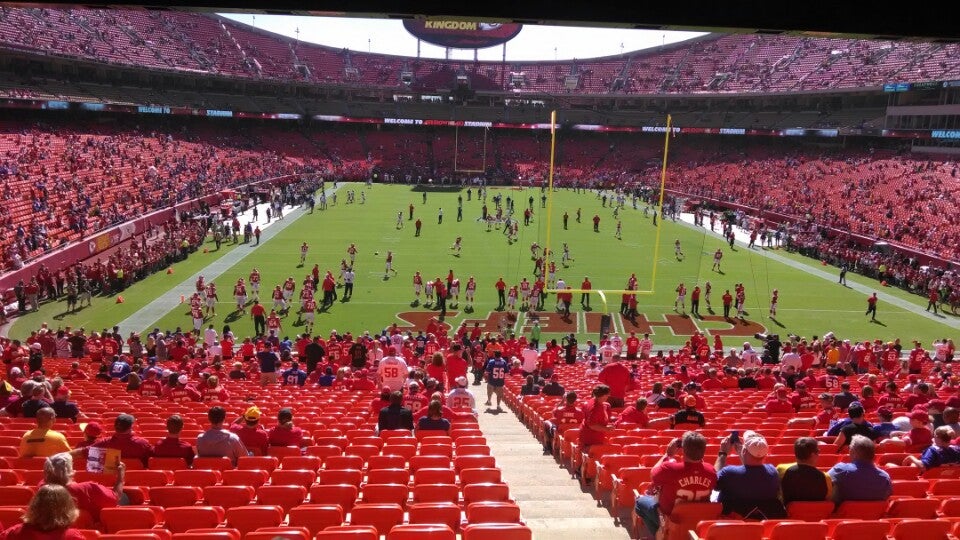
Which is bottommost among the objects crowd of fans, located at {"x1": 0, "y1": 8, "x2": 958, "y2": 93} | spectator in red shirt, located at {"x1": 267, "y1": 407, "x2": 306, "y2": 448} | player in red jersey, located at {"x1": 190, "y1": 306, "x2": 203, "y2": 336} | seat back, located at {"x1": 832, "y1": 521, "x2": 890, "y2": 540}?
player in red jersey, located at {"x1": 190, "y1": 306, "x2": 203, "y2": 336}

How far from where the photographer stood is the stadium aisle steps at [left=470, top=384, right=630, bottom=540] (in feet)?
20.8

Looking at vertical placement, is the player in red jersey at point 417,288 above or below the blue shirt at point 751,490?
below

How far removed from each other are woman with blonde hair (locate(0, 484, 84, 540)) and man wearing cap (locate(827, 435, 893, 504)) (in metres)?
5.41

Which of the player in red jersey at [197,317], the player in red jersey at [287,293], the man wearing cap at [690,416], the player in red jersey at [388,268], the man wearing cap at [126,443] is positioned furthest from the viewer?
the player in red jersey at [388,268]

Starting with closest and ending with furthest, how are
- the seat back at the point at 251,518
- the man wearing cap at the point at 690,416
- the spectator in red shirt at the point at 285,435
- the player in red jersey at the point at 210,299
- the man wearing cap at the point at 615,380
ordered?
1. the seat back at the point at 251,518
2. the spectator in red shirt at the point at 285,435
3. the man wearing cap at the point at 690,416
4. the man wearing cap at the point at 615,380
5. the player in red jersey at the point at 210,299

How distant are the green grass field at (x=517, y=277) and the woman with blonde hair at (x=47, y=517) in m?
19.3

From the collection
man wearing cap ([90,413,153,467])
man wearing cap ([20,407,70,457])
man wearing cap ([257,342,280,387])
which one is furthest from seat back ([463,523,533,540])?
man wearing cap ([257,342,280,387])

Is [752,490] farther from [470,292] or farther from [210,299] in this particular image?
[210,299]

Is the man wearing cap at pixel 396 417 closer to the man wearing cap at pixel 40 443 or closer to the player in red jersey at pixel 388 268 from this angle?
the man wearing cap at pixel 40 443

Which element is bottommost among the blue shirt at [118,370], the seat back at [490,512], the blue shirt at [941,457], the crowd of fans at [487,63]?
the blue shirt at [118,370]

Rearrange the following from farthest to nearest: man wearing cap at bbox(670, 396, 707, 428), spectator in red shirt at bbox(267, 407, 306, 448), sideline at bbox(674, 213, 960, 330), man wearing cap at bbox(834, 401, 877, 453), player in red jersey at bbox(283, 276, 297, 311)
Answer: sideline at bbox(674, 213, 960, 330)
player in red jersey at bbox(283, 276, 297, 311)
man wearing cap at bbox(670, 396, 707, 428)
spectator in red shirt at bbox(267, 407, 306, 448)
man wearing cap at bbox(834, 401, 877, 453)

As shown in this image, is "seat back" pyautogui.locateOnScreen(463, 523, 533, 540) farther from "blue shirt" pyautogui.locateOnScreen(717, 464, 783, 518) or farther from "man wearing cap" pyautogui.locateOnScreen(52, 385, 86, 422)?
"man wearing cap" pyautogui.locateOnScreen(52, 385, 86, 422)

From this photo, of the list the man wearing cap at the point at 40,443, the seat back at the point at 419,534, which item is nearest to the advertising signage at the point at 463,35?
the man wearing cap at the point at 40,443

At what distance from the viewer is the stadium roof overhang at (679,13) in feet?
16.3
